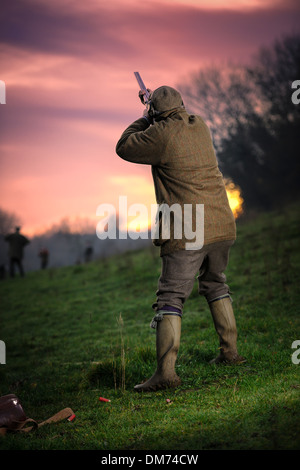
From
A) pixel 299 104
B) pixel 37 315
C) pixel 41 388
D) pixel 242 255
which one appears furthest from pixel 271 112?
pixel 41 388

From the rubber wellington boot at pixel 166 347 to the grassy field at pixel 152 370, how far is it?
116 millimetres

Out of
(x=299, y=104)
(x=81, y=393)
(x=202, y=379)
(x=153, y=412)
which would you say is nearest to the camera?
(x=153, y=412)

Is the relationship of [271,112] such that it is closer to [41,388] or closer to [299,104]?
[299,104]

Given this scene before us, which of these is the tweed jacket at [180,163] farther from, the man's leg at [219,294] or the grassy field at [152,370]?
the grassy field at [152,370]

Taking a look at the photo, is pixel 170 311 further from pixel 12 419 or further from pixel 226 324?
pixel 12 419

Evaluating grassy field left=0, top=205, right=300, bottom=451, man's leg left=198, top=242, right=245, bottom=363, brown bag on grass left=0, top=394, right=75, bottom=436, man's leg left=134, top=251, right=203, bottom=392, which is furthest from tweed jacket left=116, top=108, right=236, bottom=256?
brown bag on grass left=0, top=394, right=75, bottom=436

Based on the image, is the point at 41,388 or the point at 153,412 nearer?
the point at 153,412

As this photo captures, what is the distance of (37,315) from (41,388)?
6.55 metres

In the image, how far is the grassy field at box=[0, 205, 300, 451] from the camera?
2.88 m

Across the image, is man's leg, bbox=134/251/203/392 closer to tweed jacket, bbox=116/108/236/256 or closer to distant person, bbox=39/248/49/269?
tweed jacket, bbox=116/108/236/256

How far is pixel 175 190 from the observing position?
3.99 meters

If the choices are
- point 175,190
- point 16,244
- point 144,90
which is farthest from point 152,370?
point 16,244
